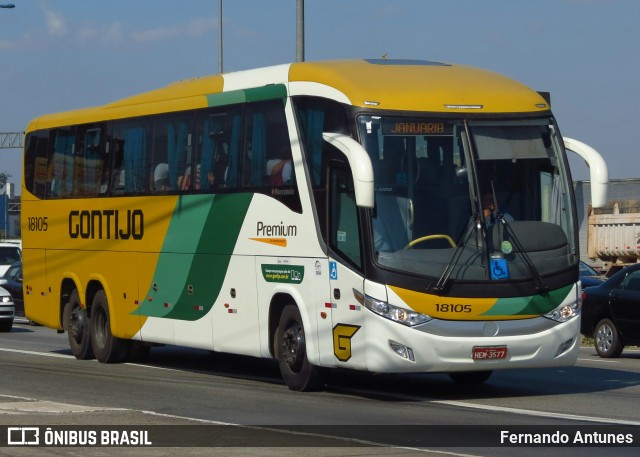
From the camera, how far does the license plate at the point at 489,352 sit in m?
14.6

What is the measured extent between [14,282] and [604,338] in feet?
59.9

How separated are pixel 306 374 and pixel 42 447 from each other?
5466mm

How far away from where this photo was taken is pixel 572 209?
1534 cm

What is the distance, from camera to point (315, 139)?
15742 mm

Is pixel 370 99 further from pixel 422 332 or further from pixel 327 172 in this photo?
pixel 422 332

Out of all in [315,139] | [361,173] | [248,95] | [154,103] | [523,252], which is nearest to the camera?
[361,173]

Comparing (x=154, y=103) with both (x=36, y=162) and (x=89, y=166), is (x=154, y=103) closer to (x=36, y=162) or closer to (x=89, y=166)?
(x=89, y=166)

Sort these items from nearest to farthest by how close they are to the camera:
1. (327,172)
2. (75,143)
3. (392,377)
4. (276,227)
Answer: (327,172) → (276,227) → (392,377) → (75,143)

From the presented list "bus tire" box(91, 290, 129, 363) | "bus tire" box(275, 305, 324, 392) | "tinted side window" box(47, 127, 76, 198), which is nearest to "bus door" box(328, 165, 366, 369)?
"bus tire" box(275, 305, 324, 392)

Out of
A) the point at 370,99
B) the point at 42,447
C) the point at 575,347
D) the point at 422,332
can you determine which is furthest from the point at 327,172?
the point at 42,447

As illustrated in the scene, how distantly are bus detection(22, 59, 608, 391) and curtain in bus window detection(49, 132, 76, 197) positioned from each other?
3368 mm

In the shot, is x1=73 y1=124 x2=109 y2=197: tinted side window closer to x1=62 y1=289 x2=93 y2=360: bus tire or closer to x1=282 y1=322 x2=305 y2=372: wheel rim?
x1=62 y1=289 x2=93 y2=360: bus tire

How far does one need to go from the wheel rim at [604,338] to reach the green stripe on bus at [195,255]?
767cm

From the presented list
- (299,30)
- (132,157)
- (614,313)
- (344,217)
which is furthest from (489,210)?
(299,30)
